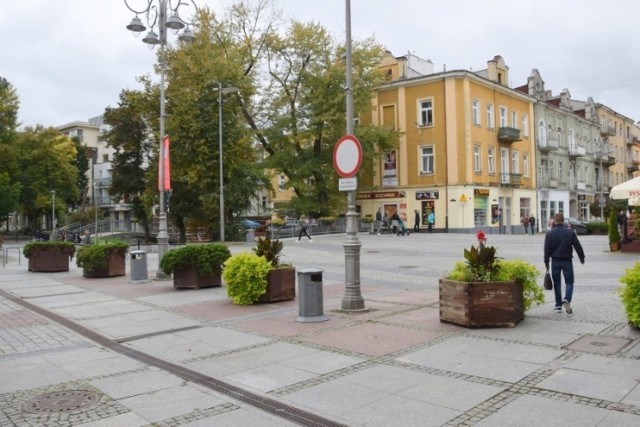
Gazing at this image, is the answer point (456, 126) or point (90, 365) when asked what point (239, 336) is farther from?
point (456, 126)

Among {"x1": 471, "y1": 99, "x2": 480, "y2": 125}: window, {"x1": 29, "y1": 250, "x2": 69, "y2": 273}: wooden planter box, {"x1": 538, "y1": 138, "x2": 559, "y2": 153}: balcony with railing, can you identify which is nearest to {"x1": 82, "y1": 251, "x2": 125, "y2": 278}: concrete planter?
{"x1": 29, "y1": 250, "x2": 69, "y2": 273}: wooden planter box

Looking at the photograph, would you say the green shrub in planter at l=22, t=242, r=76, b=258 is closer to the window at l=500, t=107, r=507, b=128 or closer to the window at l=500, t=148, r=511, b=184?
the window at l=500, t=148, r=511, b=184

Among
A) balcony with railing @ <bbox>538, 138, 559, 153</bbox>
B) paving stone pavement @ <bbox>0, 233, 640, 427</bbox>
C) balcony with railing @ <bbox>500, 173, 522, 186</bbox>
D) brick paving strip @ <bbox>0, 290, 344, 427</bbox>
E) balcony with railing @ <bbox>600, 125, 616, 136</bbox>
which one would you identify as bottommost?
brick paving strip @ <bbox>0, 290, 344, 427</bbox>

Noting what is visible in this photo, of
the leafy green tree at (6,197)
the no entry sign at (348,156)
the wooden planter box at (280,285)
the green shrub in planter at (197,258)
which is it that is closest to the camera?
the no entry sign at (348,156)

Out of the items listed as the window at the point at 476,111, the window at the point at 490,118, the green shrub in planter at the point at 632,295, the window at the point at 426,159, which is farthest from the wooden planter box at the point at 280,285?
the window at the point at 490,118

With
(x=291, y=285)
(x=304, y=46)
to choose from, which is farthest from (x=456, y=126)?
(x=291, y=285)

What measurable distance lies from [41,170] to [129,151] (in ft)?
62.6

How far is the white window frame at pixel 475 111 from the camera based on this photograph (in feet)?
139

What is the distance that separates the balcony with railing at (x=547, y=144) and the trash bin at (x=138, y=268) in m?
44.7

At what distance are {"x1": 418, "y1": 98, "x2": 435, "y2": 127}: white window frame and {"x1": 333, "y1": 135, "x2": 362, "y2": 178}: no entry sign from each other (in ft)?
113

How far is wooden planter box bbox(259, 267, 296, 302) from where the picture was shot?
10.9m

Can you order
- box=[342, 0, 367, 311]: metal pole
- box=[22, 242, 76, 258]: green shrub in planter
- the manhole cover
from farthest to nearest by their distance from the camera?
box=[22, 242, 76, 258]: green shrub in planter, box=[342, 0, 367, 311]: metal pole, the manhole cover

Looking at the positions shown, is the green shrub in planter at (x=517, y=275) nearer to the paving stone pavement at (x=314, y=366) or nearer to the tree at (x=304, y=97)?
the paving stone pavement at (x=314, y=366)

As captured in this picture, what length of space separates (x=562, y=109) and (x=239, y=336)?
186 ft
